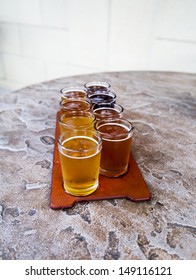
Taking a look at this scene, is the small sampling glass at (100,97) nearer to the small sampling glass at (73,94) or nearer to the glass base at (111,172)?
the small sampling glass at (73,94)

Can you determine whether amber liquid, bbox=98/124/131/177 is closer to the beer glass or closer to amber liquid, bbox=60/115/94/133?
amber liquid, bbox=60/115/94/133

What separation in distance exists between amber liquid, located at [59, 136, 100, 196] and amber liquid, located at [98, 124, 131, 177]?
0.04 metres

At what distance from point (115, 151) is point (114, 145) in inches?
0.6

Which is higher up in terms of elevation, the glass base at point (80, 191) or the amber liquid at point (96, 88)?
the amber liquid at point (96, 88)

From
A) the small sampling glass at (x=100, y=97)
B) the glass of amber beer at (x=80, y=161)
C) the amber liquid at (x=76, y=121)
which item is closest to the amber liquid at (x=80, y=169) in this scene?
the glass of amber beer at (x=80, y=161)

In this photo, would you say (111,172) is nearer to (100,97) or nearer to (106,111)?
(106,111)

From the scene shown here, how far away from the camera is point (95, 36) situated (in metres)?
2.04

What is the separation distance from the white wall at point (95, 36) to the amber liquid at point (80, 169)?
62.2 inches

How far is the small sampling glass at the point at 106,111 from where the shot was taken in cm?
71

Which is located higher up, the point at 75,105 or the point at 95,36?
the point at 75,105

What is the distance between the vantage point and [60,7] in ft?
6.69

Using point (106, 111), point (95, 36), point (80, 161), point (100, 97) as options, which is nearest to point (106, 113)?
point (106, 111)

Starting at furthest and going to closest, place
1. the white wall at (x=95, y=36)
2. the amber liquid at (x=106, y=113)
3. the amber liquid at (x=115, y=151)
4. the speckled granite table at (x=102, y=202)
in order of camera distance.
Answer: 1. the white wall at (x=95, y=36)
2. the amber liquid at (x=106, y=113)
3. the amber liquid at (x=115, y=151)
4. the speckled granite table at (x=102, y=202)
